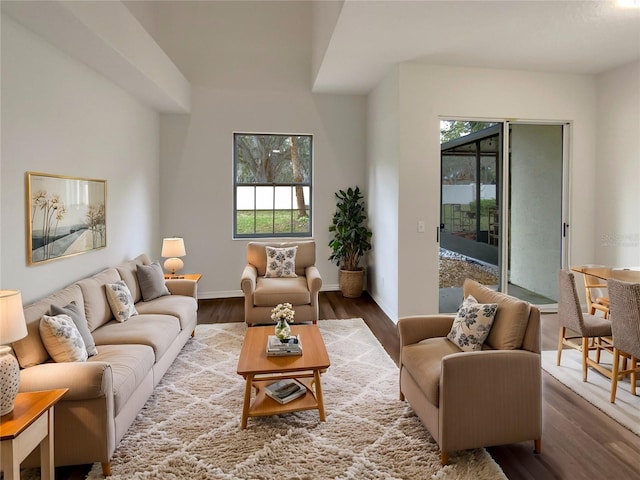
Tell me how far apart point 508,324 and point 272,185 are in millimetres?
4475

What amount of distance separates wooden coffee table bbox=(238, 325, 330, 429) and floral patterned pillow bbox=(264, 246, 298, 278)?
6.52 ft

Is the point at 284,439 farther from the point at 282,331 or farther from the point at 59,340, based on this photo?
the point at 59,340

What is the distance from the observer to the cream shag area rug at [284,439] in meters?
2.08

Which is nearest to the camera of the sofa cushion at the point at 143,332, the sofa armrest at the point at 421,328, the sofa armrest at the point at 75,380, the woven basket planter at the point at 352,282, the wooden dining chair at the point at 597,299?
the sofa armrest at the point at 75,380

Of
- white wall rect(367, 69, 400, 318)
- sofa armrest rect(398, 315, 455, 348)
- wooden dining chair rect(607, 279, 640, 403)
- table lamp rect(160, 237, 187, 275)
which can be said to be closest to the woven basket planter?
white wall rect(367, 69, 400, 318)

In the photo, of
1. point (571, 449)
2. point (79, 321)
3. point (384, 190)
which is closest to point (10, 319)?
point (79, 321)

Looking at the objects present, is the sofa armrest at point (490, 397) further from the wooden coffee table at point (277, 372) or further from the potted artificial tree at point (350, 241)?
the potted artificial tree at point (350, 241)

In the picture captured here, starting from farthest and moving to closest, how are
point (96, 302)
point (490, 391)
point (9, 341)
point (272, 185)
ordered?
1. point (272, 185)
2. point (96, 302)
3. point (490, 391)
4. point (9, 341)

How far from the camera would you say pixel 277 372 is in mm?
2432

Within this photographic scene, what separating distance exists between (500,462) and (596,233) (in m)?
4.03

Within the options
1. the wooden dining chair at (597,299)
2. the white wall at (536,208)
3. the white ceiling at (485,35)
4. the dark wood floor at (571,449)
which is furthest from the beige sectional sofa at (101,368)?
the white wall at (536,208)

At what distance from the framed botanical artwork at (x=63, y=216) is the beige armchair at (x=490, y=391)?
2.90 metres

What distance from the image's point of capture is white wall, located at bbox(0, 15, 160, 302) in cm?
259

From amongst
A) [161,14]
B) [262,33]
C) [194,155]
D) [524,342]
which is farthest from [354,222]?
[161,14]
